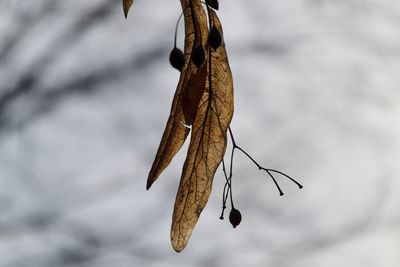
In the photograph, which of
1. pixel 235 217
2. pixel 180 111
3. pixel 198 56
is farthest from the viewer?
pixel 235 217

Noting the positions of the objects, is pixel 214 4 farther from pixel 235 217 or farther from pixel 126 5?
pixel 235 217

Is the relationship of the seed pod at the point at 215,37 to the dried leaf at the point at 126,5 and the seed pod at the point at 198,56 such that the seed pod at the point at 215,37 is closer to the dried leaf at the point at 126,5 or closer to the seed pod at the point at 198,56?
the seed pod at the point at 198,56

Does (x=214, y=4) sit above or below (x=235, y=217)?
above

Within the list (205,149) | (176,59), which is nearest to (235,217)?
(205,149)

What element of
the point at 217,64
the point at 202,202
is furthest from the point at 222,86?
the point at 202,202

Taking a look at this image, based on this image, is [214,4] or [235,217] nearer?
[214,4]

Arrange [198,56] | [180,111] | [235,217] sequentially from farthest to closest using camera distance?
[235,217] → [180,111] → [198,56]

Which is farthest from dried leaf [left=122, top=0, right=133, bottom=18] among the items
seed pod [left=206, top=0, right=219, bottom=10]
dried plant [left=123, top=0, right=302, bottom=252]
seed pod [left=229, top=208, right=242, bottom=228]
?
seed pod [left=229, top=208, right=242, bottom=228]

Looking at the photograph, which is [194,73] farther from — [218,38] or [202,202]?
[202,202]

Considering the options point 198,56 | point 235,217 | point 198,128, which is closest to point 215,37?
point 198,56
